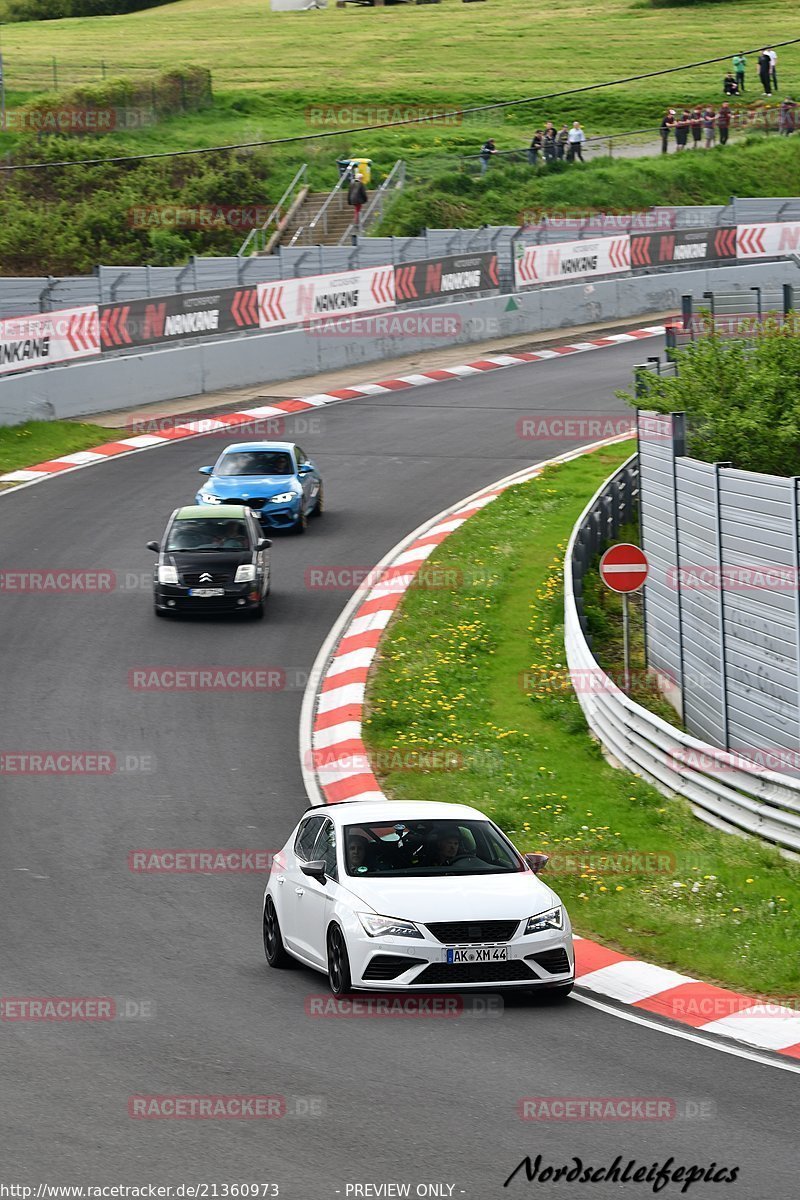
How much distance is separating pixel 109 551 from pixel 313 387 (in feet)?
43.4

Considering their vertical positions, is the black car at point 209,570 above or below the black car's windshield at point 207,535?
below

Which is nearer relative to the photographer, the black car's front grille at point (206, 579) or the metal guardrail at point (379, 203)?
the black car's front grille at point (206, 579)

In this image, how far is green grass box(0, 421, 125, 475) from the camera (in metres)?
32.4

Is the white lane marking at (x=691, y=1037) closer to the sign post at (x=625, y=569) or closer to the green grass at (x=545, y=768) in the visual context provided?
the green grass at (x=545, y=768)

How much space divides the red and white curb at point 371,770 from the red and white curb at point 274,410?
622 cm

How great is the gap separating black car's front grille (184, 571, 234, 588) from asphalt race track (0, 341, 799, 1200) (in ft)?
1.88

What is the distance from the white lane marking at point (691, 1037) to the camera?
411 inches

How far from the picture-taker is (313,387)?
128ft

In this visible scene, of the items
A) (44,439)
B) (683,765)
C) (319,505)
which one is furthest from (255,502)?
(683,765)

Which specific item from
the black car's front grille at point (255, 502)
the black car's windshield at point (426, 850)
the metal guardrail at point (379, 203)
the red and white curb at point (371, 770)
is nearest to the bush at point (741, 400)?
the red and white curb at point (371, 770)

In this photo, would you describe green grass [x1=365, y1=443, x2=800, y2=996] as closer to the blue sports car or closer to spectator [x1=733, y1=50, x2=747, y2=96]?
the blue sports car

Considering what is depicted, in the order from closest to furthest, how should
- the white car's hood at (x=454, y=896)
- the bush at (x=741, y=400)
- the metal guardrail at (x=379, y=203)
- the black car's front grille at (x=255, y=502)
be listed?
the white car's hood at (x=454, y=896), the bush at (x=741, y=400), the black car's front grille at (x=255, y=502), the metal guardrail at (x=379, y=203)

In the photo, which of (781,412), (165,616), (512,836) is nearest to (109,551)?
(165,616)

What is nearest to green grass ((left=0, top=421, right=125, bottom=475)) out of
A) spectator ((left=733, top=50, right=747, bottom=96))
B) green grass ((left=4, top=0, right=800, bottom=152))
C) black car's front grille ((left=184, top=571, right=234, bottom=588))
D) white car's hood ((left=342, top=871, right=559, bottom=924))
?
black car's front grille ((left=184, top=571, right=234, bottom=588))
